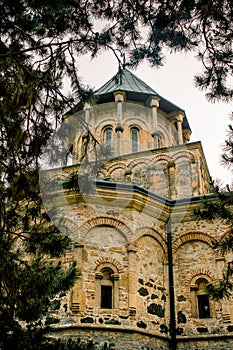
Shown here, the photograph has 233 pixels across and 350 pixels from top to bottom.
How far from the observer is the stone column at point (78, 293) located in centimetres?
978

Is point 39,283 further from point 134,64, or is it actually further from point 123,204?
point 123,204

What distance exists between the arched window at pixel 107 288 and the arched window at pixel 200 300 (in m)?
2.06

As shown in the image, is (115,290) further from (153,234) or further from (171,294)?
(153,234)

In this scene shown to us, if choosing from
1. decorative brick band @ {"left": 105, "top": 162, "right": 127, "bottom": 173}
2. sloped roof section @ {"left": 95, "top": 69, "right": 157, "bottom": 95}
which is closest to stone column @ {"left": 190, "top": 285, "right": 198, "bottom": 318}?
decorative brick band @ {"left": 105, "top": 162, "right": 127, "bottom": 173}

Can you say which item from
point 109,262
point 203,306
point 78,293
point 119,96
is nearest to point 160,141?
point 119,96

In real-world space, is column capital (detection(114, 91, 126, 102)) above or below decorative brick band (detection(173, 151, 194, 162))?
above

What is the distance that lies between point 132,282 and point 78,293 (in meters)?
1.23

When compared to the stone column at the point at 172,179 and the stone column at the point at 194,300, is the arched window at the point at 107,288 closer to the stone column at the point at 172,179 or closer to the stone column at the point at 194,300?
the stone column at the point at 194,300

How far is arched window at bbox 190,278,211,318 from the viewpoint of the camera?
11.1 m

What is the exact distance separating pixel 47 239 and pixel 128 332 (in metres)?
5.46

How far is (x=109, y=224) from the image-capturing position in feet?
35.8

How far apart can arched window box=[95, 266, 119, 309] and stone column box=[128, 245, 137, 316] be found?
1.01 ft

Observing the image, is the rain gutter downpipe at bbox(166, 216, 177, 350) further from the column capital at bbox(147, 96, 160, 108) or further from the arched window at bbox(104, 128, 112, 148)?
the column capital at bbox(147, 96, 160, 108)

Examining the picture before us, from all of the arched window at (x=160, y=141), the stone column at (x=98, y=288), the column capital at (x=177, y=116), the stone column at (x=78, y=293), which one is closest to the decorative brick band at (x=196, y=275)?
the stone column at (x=98, y=288)
